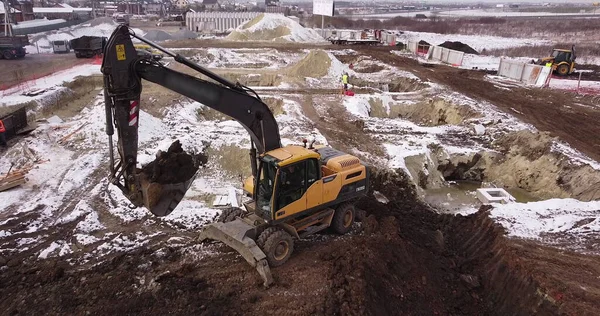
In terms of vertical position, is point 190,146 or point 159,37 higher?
point 159,37

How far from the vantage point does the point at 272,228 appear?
9344 millimetres

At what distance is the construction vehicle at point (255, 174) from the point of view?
7.95 meters

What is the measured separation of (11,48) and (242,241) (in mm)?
36510

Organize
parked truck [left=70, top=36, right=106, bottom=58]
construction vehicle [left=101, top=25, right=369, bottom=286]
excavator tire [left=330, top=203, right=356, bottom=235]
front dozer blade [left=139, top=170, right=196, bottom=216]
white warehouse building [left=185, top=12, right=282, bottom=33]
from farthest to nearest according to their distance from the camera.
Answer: white warehouse building [left=185, top=12, right=282, bottom=33] → parked truck [left=70, top=36, right=106, bottom=58] → excavator tire [left=330, top=203, right=356, bottom=235] → front dozer blade [left=139, top=170, right=196, bottom=216] → construction vehicle [left=101, top=25, right=369, bottom=286]

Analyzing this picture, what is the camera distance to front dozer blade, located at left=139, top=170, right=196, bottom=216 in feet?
28.1

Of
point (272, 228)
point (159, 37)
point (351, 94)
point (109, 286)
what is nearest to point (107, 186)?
point (109, 286)

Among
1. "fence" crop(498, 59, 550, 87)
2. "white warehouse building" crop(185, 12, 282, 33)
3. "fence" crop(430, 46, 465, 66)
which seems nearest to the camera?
"fence" crop(498, 59, 550, 87)

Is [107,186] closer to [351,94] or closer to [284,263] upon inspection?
[284,263]

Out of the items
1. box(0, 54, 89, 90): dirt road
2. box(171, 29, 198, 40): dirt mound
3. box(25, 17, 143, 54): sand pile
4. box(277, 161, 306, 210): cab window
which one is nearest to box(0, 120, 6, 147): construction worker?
box(0, 54, 89, 90): dirt road

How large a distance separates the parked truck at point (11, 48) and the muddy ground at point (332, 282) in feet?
109

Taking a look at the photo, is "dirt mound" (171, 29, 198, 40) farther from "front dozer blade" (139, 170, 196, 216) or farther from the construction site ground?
"front dozer blade" (139, 170, 196, 216)

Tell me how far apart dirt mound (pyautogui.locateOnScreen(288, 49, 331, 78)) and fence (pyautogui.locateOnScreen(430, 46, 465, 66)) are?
41.4ft

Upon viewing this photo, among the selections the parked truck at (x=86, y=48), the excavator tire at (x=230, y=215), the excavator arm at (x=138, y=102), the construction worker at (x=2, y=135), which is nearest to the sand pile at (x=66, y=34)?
the parked truck at (x=86, y=48)

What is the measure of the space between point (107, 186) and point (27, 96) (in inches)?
496
